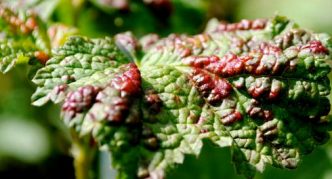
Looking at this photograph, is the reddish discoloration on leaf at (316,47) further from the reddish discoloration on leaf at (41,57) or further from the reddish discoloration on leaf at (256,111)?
the reddish discoloration on leaf at (41,57)

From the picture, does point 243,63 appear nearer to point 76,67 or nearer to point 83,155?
point 76,67

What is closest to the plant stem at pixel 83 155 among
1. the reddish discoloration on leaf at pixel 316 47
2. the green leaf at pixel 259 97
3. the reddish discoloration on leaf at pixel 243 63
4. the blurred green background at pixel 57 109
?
the blurred green background at pixel 57 109

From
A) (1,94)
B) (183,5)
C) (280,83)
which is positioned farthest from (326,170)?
(1,94)

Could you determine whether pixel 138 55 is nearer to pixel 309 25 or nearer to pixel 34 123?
pixel 34 123

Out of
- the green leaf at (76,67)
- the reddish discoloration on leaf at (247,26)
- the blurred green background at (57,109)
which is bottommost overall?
the blurred green background at (57,109)

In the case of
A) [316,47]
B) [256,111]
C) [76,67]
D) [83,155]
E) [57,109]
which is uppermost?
[76,67]

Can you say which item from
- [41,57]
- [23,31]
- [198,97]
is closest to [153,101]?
[198,97]
